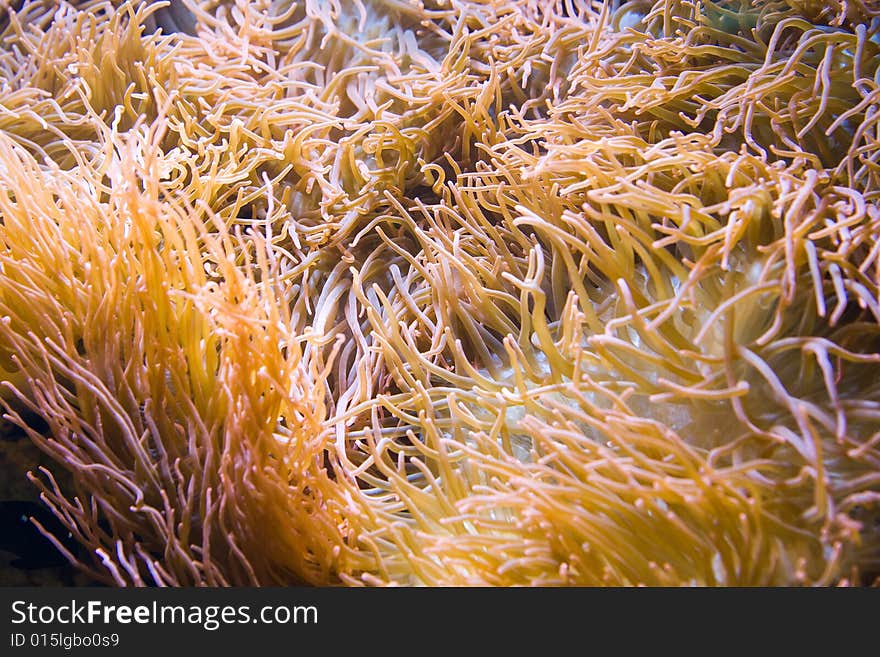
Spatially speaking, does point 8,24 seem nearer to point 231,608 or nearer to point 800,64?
point 231,608

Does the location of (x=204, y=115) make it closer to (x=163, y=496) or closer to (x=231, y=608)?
(x=163, y=496)

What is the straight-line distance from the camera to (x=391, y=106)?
1203 millimetres

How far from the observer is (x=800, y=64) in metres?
0.91

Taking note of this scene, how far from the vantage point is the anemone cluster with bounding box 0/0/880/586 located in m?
0.69

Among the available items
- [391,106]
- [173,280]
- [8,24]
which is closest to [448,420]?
[173,280]

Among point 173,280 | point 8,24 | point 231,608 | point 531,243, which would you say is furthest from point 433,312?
point 8,24

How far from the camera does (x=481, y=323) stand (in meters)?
0.97

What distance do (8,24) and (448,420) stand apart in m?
1.25

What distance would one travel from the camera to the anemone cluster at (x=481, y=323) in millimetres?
687

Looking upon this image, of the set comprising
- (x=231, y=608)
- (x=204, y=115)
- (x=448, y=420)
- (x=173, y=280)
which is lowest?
(x=231, y=608)

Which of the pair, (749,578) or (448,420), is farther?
(448,420)

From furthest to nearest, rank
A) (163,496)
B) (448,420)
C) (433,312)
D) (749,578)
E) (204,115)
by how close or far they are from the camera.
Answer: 1. (204,115)
2. (433,312)
3. (448,420)
4. (163,496)
5. (749,578)

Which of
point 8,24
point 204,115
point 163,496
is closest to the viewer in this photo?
point 163,496

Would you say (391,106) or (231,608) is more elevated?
(391,106)
